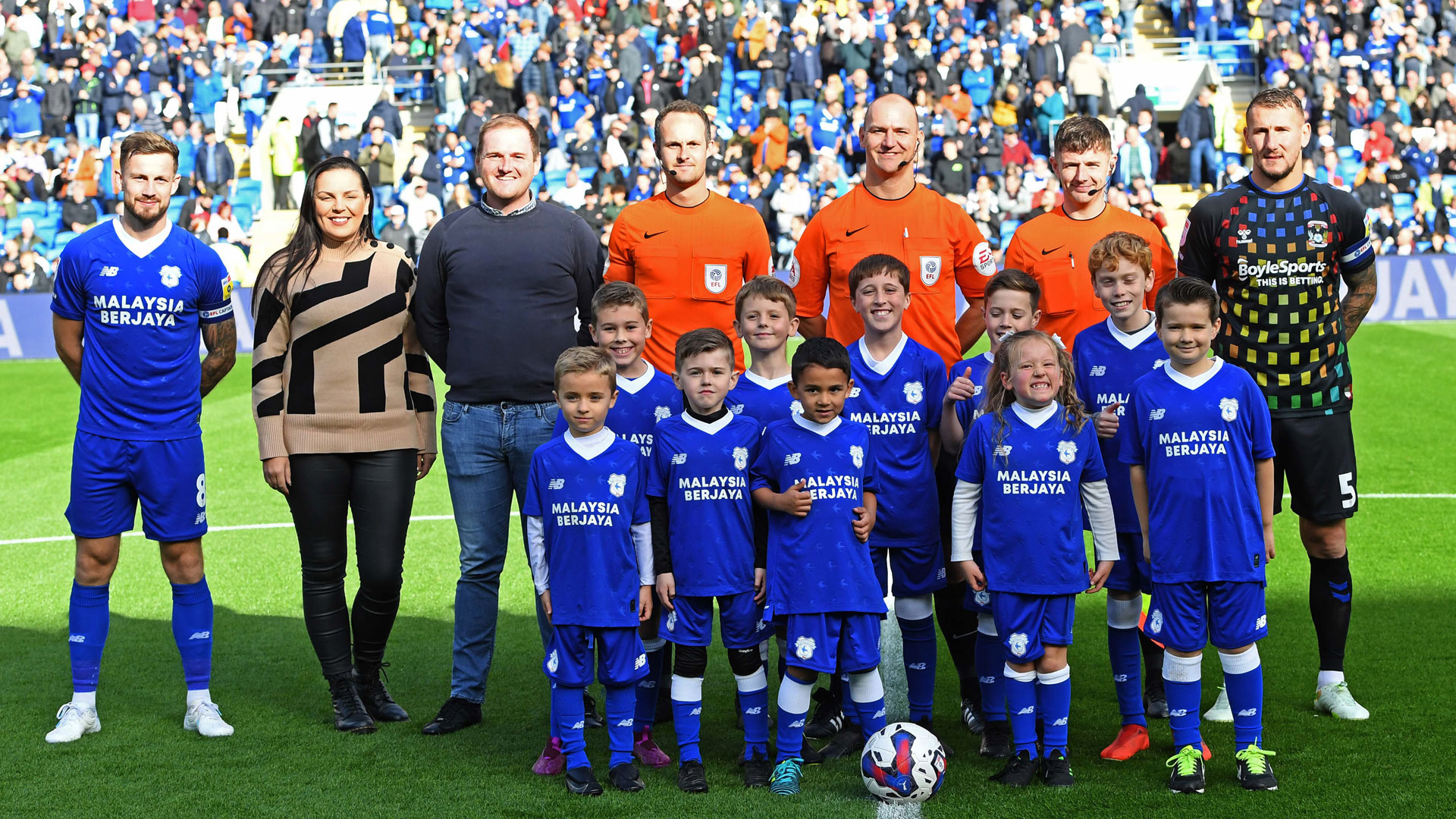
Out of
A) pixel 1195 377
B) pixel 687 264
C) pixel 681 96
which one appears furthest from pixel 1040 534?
pixel 681 96

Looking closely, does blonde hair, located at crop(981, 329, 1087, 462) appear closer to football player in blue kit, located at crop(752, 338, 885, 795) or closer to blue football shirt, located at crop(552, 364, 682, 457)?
football player in blue kit, located at crop(752, 338, 885, 795)

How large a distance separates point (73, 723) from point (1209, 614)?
413cm

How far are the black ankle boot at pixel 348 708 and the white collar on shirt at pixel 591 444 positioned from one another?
1494 mm

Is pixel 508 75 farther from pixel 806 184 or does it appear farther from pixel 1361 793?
pixel 1361 793

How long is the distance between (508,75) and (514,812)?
68.3 feet

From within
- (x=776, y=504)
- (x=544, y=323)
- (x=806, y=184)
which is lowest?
(x=776, y=504)

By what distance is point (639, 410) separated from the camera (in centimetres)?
496

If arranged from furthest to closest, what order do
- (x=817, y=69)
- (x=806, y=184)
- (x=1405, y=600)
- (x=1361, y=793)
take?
(x=817, y=69)
(x=806, y=184)
(x=1405, y=600)
(x=1361, y=793)

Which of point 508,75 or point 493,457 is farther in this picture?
point 508,75

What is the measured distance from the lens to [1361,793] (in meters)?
4.29

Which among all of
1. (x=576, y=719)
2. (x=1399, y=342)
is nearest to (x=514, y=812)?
(x=576, y=719)

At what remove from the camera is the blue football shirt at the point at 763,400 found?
483 centimetres

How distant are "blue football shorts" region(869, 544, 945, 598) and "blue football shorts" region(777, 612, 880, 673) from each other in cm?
39

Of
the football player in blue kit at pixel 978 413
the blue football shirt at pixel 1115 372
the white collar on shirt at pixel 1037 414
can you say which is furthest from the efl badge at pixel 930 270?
the white collar on shirt at pixel 1037 414
